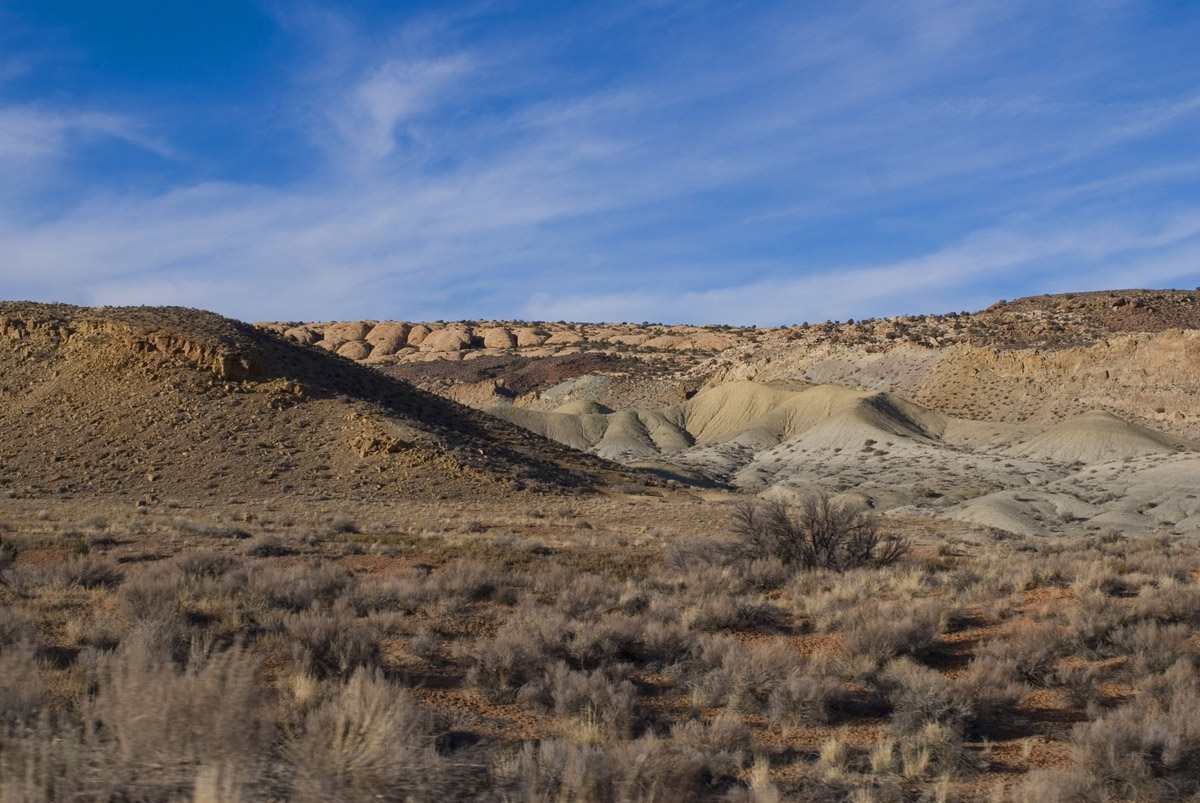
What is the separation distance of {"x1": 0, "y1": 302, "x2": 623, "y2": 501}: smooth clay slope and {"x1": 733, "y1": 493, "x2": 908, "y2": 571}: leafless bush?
16245mm

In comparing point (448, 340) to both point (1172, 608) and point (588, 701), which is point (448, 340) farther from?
point (588, 701)

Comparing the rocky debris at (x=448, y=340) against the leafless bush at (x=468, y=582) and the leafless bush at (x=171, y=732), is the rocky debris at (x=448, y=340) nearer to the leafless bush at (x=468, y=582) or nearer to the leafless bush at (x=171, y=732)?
the leafless bush at (x=468, y=582)

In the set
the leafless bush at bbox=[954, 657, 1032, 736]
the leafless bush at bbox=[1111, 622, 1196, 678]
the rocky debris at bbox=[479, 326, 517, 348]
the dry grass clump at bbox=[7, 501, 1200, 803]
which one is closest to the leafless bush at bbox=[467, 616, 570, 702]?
the dry grass clump at bbox=[7, 501, 1200, 803]

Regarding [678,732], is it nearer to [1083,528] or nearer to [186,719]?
[186,719]

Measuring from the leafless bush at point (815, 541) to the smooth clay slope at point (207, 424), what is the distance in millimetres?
16245

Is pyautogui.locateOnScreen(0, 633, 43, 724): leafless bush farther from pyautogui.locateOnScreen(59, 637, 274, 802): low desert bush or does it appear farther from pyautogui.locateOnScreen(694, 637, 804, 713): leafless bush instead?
pyautogui.locateOnScreen(694, 637, 804, 713): leafless bush

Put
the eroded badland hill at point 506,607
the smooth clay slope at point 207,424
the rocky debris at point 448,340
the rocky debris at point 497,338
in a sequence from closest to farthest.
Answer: the eroded badland hill at point 506,607 → the smooth clay slope at point 207,424 → the rocky debris at point 448,340 → the rocky debris at point 497,338

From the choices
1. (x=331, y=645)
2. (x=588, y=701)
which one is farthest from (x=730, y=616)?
(x=331, y=645)

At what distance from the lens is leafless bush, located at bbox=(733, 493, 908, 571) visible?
16.5m

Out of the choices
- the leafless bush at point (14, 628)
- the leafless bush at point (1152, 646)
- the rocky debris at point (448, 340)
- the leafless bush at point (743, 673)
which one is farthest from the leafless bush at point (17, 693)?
the rocky debris at point (448, 340)

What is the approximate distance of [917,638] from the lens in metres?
9.64

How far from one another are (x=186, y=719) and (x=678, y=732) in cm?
368

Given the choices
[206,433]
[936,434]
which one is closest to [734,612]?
[206,433]

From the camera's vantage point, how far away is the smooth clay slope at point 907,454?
35406 millimetres
